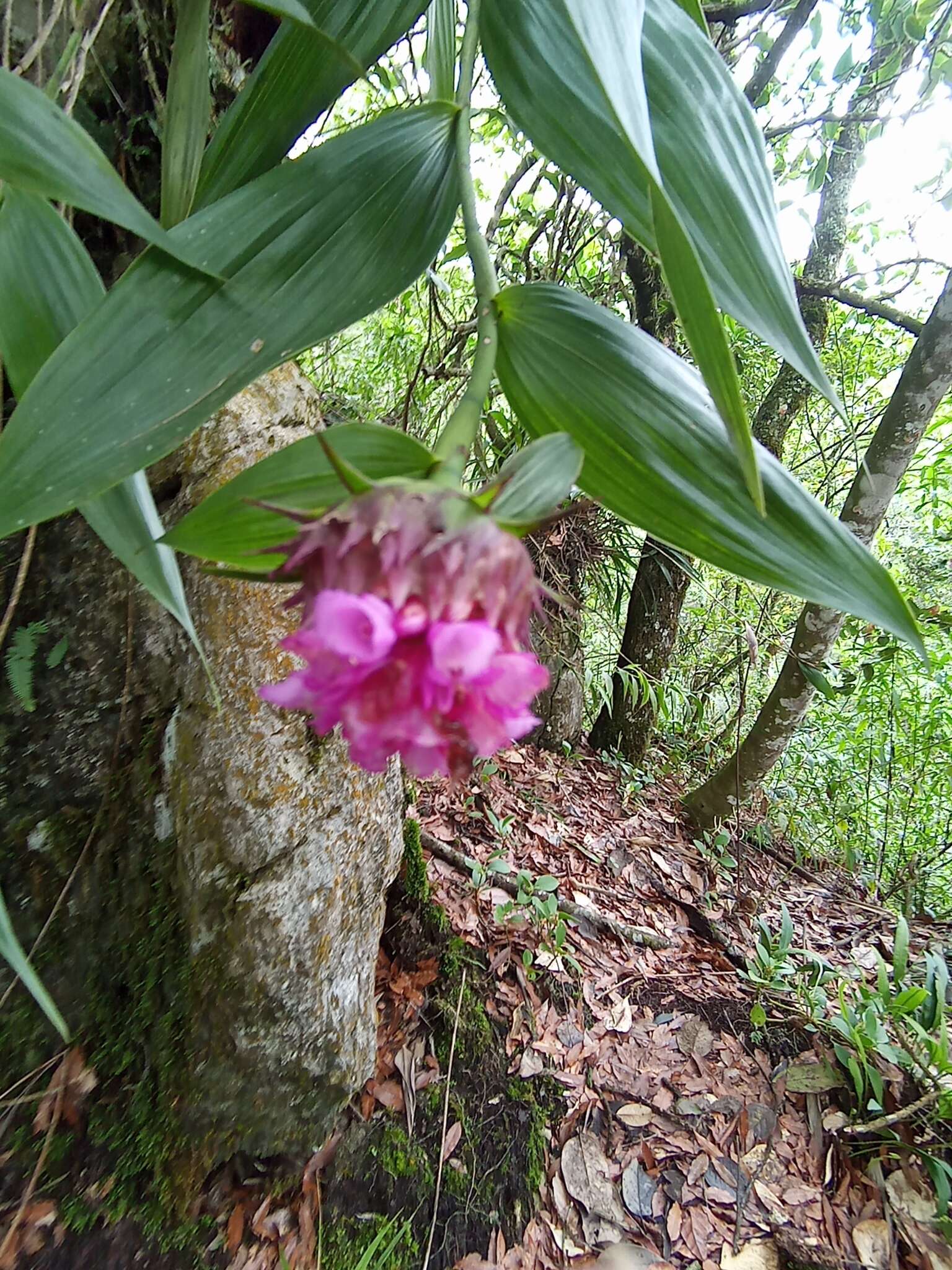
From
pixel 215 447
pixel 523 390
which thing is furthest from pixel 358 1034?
pixel 523 390

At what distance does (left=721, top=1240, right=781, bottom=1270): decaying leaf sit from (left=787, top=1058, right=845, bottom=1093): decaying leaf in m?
0.23

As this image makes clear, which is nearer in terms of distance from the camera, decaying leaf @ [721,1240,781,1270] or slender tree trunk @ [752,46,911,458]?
decaying leaf @ [721,1240,781,1270]

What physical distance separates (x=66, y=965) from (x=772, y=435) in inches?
80.7

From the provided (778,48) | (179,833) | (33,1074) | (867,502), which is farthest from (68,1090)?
(778,48)

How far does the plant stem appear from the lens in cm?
26

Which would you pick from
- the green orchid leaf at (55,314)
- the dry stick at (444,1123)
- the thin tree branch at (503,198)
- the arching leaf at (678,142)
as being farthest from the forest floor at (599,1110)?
the thin tree branch at (503,198)

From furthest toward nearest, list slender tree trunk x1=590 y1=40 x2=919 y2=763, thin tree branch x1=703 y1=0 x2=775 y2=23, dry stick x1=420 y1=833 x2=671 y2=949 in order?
1. slender tree trunk x1=590 y1=40 x2=919 y2=763
2. dry stick x1=420 y1=833 x2=671 y2=949
3. thin tree branch x1=703 y1=0 x2=775 y2=23

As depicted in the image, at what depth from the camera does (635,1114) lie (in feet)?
3.78

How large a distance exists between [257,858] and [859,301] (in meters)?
1.91

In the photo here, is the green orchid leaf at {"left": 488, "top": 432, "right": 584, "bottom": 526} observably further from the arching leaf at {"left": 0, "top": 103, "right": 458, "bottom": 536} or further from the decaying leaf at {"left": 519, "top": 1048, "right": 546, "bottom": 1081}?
the decaying leaf at {"left": 519, "top": 1048, "right": 546, "bottom": 1081}

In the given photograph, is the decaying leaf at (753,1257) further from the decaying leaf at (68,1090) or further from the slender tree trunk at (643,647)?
the slender tree trunk at (643,647)

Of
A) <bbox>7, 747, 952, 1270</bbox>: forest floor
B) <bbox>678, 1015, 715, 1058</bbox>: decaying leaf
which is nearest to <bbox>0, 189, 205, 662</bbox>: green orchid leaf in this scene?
<bbox>7, 747, 952, 1270</bbox>: forest floor

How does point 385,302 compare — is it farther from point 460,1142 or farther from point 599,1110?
point 599,1110

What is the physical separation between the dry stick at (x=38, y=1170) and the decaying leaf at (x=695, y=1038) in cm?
95
